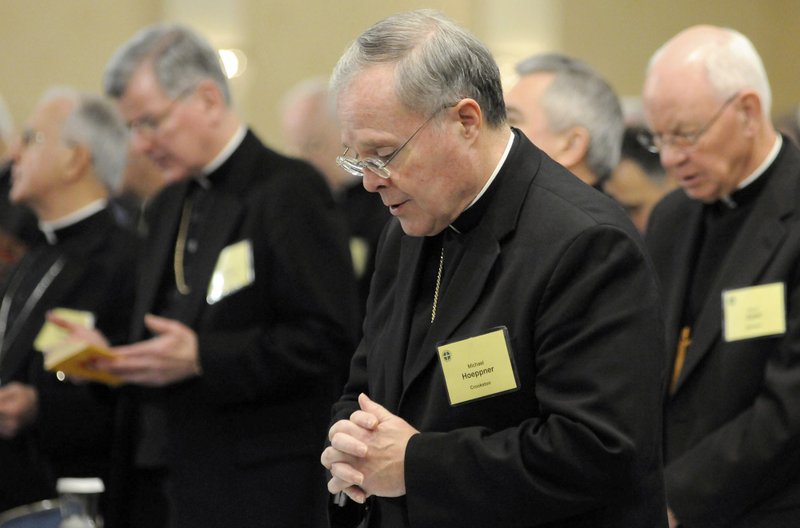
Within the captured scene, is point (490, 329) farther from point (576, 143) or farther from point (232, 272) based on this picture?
point (232, 272)

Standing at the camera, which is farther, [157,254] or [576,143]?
[157,254]

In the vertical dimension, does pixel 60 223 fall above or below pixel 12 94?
above

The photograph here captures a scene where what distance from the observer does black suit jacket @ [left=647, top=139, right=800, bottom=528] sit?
2.87 m

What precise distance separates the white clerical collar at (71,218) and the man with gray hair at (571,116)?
1.70 metres

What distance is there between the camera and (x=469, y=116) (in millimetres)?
2129

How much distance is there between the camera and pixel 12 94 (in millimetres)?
9086

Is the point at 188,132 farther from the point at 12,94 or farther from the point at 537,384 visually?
the point at 12,94

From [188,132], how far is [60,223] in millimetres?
844

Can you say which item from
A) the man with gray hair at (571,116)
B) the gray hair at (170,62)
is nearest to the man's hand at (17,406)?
the gray hair at (170,62)

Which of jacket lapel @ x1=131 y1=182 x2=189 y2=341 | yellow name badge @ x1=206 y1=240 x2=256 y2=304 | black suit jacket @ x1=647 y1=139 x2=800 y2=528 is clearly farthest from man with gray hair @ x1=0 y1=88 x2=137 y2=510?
black suit jacket @ x1=647 y1=139 x2=800 y2=528

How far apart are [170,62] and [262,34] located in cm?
530

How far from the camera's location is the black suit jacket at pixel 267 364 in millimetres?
3545

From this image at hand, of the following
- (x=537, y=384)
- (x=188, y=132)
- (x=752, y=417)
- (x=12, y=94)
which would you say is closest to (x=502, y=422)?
(x=537, y=384)

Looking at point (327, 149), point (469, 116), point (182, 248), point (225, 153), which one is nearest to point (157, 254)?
point (182, 248)
